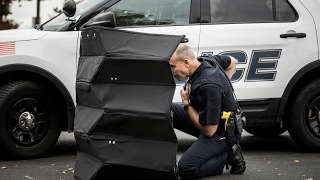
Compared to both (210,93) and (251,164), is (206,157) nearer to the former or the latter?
(210,93)

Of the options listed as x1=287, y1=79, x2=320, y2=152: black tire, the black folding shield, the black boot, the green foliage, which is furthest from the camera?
the green foliage

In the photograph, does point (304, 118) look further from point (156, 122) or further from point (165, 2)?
point (156, 122)

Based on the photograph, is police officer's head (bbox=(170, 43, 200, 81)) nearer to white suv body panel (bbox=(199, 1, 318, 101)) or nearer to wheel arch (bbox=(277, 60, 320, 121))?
white suv body panel (bbox=(199, 1, 318, 101))

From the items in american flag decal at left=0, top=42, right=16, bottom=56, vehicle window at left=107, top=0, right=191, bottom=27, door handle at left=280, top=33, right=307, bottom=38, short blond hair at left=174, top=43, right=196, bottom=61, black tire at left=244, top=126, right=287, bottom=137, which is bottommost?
black tire at left=244, top=126, right=287, bottom=137

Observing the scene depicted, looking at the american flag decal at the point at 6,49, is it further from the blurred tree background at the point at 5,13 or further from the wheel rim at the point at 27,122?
the blurred tree background at the point at 5,13

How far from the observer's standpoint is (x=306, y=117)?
789 centimetres

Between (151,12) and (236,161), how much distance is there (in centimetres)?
195

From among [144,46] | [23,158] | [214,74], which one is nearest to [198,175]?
[214,74]

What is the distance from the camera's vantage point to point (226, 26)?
7.61 metres

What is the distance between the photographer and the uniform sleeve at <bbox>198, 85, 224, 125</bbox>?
5961mm

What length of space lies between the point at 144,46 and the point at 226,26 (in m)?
2.27

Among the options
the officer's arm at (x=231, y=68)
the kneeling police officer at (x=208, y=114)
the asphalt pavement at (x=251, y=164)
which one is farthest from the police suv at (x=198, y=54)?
the kneeling police officer at (x=208, y=114)

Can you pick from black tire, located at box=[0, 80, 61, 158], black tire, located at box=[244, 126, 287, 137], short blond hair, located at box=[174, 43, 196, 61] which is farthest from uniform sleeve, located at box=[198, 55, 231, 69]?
black tire, located at box=[244, 126, 287, 137]

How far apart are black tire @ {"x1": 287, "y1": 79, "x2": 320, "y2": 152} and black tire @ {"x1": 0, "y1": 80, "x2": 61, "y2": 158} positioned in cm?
253
